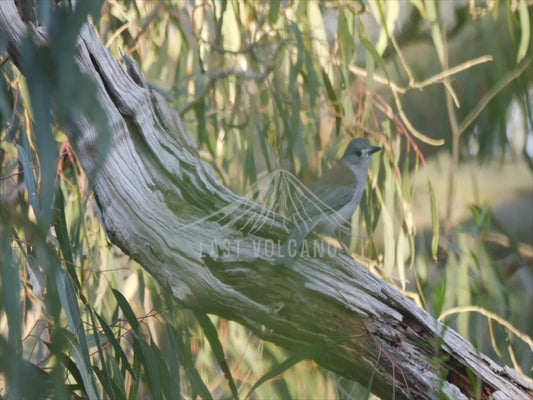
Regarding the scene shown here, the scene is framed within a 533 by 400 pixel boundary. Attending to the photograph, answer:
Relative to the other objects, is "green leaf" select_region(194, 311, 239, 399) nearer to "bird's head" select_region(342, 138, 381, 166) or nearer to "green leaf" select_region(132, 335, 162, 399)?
"green leaf" select_region(132, 335, 162, 399)

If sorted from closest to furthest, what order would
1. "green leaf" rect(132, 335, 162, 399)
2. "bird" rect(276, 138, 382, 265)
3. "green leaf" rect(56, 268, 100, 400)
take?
"green leaf" rect(56, 268, 100, 400)
"green leaf" rect(132, 335, 162, 399)
"bird" rect(276, 138, 382, 265)

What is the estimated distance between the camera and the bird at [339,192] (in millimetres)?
2014

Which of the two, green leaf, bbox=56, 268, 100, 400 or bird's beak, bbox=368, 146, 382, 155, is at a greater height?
bird's beak, bbox=368, 146, 382, 155

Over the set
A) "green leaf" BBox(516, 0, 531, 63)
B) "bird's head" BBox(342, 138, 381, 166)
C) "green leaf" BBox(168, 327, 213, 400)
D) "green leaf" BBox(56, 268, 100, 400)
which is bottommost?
"green leaf" BBox(168, 327, 213, 400)

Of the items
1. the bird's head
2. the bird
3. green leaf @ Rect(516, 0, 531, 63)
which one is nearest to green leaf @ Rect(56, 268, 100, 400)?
the bird

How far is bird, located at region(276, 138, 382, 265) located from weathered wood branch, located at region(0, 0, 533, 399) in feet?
1.20

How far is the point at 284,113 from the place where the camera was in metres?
2.25

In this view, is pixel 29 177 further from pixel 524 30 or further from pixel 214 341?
pixel 524 30

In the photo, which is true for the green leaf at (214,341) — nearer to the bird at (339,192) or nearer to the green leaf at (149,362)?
the green leaf at (149,362)

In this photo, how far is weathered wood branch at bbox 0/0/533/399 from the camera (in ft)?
4.82

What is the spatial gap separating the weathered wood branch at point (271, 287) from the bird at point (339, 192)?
14.4 inches

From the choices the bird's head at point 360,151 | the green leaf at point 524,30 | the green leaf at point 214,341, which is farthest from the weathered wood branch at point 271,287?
the green leaf at point 524,30

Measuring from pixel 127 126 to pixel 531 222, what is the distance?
296cm

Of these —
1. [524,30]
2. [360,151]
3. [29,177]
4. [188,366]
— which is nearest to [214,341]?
[188,366]
